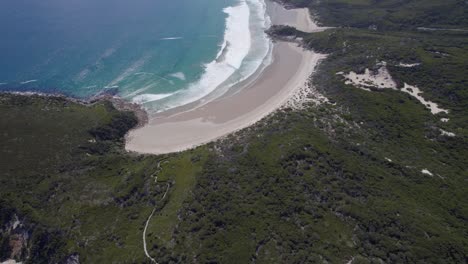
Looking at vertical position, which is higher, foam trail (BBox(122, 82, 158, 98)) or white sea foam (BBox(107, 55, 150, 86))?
white sea foam (BBox(107, 55, 150, 86))

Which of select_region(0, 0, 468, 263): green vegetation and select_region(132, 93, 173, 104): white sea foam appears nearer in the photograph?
select_region(0, 0, 468, 263): green vegetation

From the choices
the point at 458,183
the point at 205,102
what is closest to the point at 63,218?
the point at 205,102

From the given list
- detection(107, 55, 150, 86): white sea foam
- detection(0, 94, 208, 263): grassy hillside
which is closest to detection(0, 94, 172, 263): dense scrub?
detection(0, 94, 208, 263): grassy hillside

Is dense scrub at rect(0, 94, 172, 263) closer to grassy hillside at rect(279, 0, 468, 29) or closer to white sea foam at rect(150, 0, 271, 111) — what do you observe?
white sea foam at rect(150, 0, 271, 111)

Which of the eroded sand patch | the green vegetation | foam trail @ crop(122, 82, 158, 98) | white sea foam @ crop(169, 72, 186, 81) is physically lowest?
the green vegetation

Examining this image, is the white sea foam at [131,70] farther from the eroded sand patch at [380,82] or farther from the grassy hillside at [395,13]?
the grassy hillside at [395,13]
